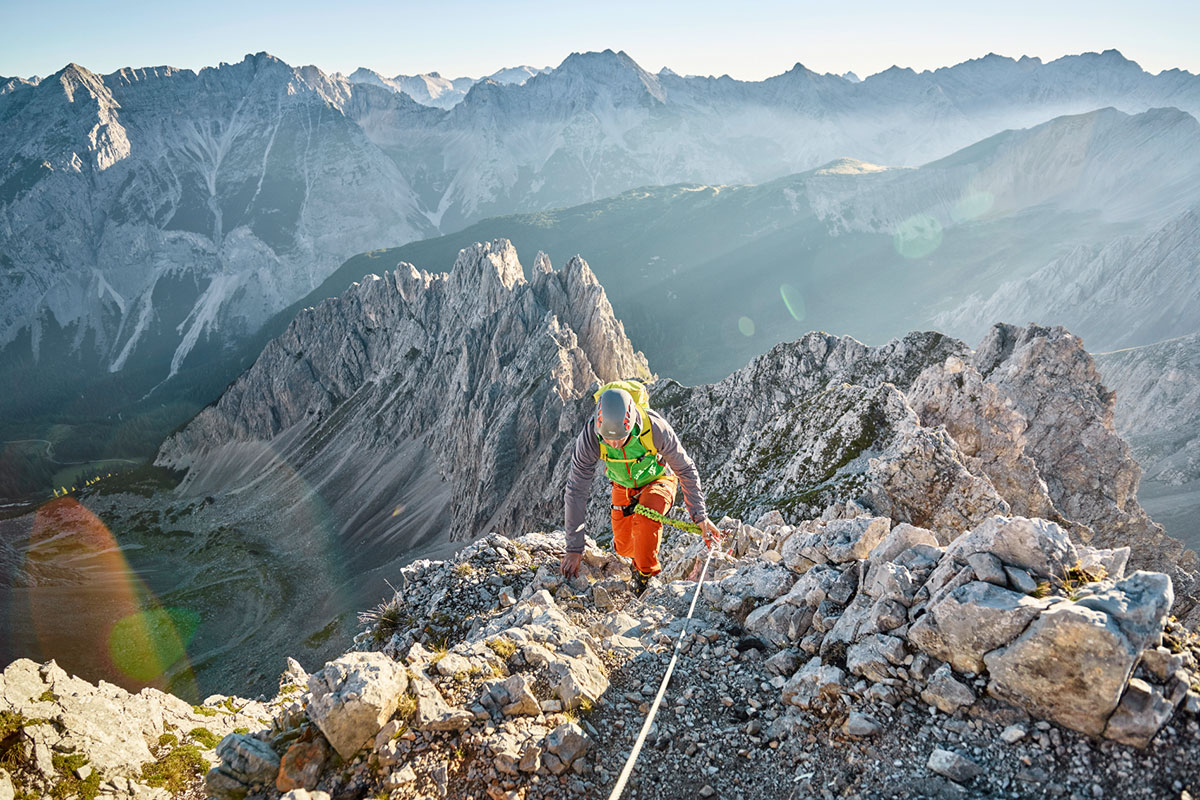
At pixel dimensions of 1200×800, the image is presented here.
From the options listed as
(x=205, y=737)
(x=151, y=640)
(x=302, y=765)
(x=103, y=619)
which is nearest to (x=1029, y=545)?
(x=302, y=765)

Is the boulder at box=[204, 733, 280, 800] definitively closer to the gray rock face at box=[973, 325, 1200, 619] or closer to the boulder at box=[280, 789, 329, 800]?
the boulder at box=[280, 789, 329, 800]

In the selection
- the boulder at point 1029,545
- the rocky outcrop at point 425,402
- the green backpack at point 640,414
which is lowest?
the rocky outcrop at point 425,402

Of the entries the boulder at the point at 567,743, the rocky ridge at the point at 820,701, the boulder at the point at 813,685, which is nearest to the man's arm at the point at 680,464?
the rocky ridge at the point at 820,701

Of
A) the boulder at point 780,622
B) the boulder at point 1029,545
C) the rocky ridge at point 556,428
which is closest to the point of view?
the boulder at point 1029,545

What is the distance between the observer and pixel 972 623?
662cm

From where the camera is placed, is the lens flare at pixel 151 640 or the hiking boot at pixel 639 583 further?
the lens flare at pixel 151 640

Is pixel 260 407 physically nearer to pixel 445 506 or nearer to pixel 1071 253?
pixel 445 506

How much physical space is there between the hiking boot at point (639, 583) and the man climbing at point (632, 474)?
0.07 feet

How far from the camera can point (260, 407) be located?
Answer: 133000mm

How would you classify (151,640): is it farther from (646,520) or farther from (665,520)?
(665,520)

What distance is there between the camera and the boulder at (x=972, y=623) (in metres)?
6.35

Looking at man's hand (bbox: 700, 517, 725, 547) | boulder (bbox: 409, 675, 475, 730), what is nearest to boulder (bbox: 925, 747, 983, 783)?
boulder (bbox: 409, 675, 475, 730)

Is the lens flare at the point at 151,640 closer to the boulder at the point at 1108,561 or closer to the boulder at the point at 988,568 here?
the boulder at the point at 988,568

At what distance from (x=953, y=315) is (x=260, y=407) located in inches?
8076
